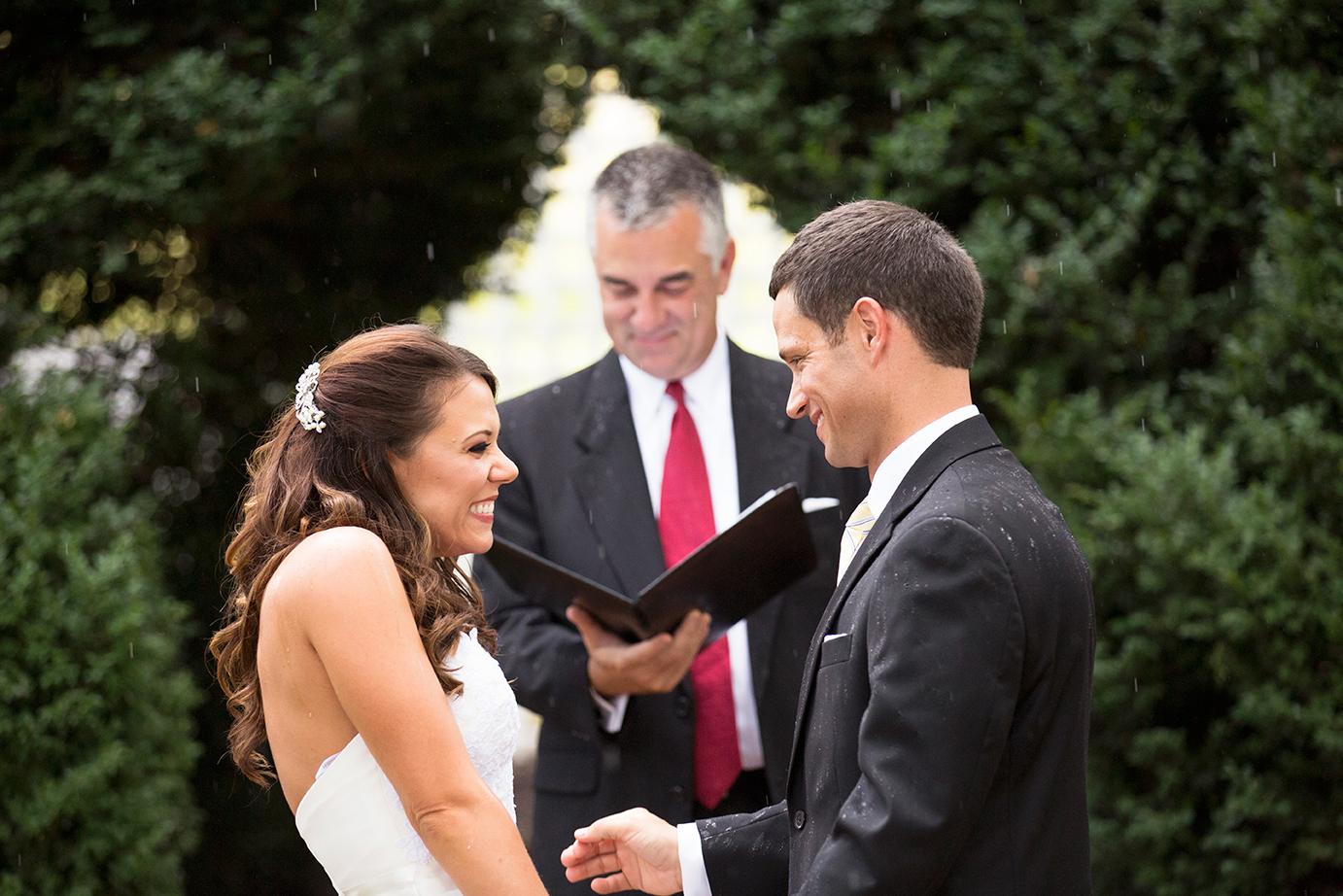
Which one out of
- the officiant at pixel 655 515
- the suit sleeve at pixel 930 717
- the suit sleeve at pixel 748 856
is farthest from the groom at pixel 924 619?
the officiant at pixel 655 515

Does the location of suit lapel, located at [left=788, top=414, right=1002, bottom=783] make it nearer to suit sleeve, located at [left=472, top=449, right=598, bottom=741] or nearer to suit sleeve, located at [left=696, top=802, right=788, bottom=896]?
suit sleeve, located at [left=696, top=802, right=788, bottom=896]

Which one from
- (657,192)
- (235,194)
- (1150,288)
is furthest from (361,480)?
(1150,288)

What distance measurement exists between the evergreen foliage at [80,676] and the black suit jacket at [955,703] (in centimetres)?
273

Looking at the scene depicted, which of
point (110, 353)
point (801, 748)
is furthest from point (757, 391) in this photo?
point (110, 353)

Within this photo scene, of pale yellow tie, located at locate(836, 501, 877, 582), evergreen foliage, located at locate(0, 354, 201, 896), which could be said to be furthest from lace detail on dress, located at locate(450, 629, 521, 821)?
evergreen foliage, located at locate(0, 354, 201, 896)

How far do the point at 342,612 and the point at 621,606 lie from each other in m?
0.93

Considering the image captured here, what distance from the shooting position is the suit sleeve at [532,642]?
10.2 feet

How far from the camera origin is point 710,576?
2.82 meters

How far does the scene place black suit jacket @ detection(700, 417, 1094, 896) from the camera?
5.53 ft

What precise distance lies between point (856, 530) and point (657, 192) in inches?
64.5

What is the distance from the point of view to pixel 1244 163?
4055 mm

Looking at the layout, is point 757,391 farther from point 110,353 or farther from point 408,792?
point 110,353

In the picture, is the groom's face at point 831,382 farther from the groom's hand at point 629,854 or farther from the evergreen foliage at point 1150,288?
the evergreen foliage at point 1150,288

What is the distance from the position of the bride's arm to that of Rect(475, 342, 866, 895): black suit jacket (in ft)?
3.28
